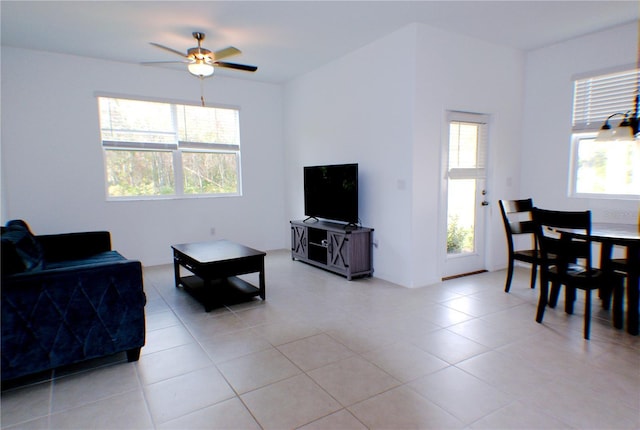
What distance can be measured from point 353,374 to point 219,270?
170cm

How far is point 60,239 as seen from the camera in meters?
3.73

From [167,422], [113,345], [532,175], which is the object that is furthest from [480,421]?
[532,175]

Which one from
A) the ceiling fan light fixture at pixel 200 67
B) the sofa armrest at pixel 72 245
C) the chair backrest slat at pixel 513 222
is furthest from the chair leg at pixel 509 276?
the sofa armrest at pixel 72 245

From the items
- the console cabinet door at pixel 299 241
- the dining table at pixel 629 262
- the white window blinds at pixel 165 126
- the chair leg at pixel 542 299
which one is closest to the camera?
the dining table at pixel 629 262

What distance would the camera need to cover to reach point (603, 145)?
163 inches

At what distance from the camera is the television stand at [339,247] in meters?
4.40

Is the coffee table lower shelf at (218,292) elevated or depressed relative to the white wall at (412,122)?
depressed

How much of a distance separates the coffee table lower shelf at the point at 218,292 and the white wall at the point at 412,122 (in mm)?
1710

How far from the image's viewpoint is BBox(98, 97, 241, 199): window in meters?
5.05

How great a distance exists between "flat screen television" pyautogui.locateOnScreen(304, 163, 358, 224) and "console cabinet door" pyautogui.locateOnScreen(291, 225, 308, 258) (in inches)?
10.9

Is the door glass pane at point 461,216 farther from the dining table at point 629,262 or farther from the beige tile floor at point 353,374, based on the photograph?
the dining table at point 629,262

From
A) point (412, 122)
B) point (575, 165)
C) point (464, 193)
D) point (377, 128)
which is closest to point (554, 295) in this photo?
point (464, 193)

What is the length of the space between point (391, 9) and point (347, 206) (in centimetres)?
225

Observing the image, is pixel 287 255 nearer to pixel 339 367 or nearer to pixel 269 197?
pixel 269 197
